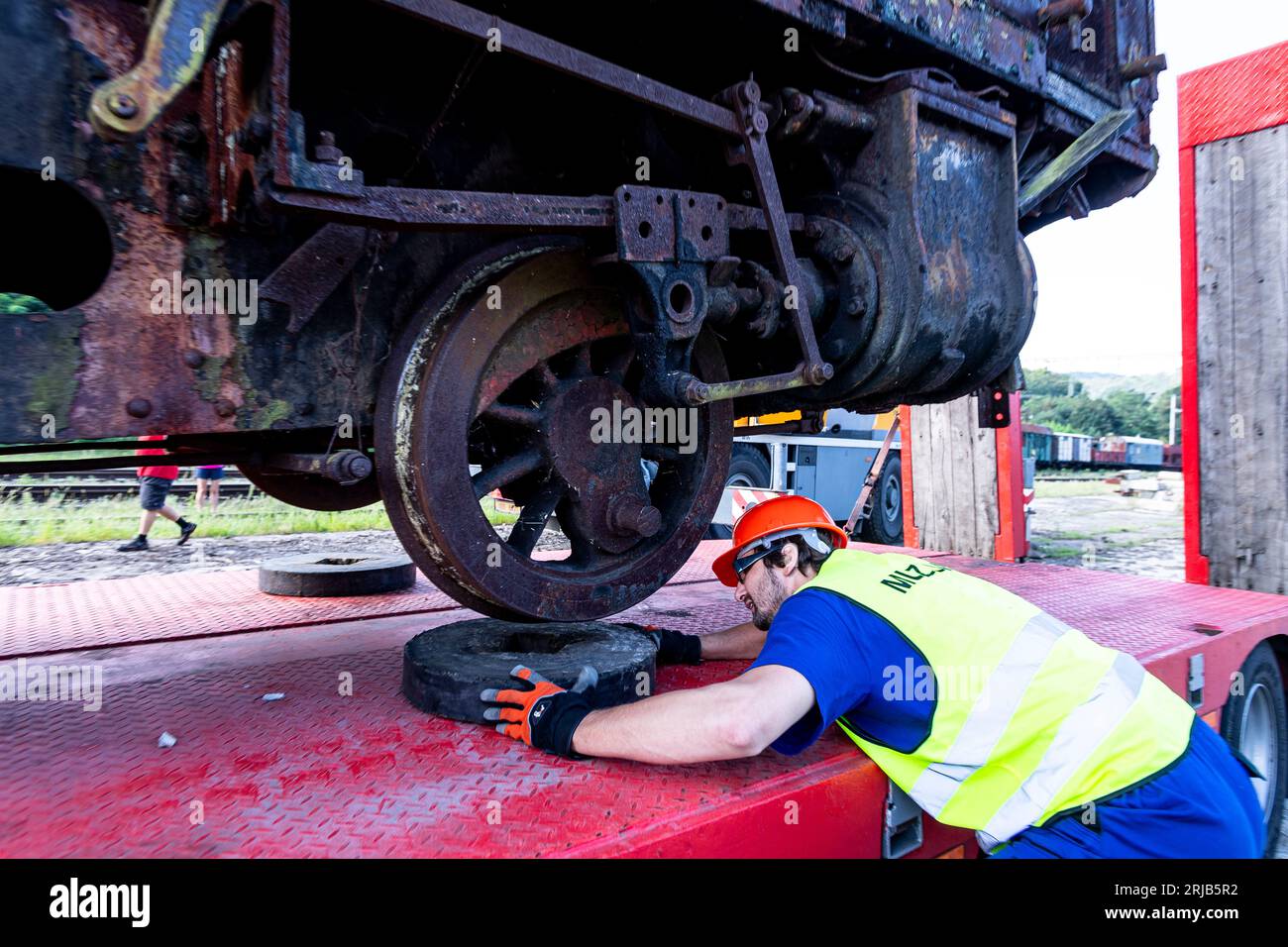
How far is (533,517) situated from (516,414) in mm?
277

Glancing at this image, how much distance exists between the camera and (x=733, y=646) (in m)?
2.73

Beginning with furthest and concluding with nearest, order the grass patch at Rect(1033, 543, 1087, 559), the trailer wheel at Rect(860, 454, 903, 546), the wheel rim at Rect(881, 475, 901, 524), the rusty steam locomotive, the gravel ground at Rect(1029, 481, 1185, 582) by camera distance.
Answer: the wheel rim at Rect(881, 475, 901, 524), the trailer wheel at Rect(860, 454, 903, 546), the grass patch at Rect(1033, 543, 1087, 559), the gravel ground at Rect(1029, 481, 1185, 582), the rusty steam locomotive

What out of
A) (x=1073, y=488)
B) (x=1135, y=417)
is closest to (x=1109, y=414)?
(x=1135, y=417)

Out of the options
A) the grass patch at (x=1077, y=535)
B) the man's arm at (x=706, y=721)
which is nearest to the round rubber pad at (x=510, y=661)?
the man's arm at (x=706, y=721)

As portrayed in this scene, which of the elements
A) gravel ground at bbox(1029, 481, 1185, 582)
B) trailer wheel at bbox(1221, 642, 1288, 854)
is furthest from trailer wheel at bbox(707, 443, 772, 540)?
trailer wheel at bbox(1221, 642, 1288, 854)

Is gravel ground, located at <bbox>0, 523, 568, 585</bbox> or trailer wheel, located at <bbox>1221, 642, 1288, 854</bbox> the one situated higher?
gravel ground, located at <bbox>0, 523, 568, 585</bbox>

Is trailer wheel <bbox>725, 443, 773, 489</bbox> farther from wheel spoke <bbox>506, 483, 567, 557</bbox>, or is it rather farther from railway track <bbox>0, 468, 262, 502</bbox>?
wheel spoke <bbox>506, 483, 567, 557</bbox>

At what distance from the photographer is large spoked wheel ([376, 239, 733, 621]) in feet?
6.61

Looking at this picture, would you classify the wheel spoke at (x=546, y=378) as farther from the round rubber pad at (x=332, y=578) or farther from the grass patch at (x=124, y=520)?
the grass patch at (x=124, y=520)

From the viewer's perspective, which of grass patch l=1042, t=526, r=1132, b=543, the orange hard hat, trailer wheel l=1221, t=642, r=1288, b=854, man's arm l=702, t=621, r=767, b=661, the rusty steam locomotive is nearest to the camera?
the rusty steam locomotive

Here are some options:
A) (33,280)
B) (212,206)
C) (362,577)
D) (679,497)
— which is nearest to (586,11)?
(212,206)

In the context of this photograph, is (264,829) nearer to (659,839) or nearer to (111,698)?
(659,839)

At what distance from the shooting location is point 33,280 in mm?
2279

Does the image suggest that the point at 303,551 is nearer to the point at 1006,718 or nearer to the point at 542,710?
the point at 542,710
